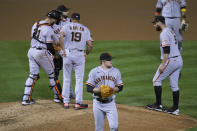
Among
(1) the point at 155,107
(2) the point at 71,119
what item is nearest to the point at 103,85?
(2) the point at 71,119

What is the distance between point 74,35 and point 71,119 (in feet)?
5.73

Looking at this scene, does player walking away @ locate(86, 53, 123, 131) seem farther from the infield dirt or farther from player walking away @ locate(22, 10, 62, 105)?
the infield dirt

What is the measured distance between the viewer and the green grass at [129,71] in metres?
8.93

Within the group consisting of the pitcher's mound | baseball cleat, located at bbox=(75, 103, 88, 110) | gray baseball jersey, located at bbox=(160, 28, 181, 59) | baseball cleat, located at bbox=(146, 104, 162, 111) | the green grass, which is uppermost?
gray baseball jersey, located at bbox=(160, 28, 181, 59)

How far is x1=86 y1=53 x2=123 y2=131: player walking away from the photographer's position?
5629mm

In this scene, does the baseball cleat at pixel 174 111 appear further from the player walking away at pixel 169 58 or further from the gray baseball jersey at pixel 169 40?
the gray baseball jersey at pixel 169 40

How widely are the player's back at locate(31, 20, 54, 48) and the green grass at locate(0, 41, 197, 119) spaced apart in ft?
5.31

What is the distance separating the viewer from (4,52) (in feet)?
43.8

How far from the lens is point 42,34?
775 centimetres

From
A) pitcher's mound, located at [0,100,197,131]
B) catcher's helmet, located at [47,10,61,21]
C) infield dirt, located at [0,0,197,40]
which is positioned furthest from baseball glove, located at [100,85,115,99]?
infield dirt, located at [0,0,197,40]

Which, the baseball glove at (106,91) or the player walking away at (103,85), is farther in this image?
the player walking away at (103,85)

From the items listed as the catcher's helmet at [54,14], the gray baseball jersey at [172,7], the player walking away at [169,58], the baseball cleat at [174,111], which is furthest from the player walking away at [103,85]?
the gray baseball jersey at [172,7]

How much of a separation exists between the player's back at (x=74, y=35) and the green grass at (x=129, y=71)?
1.78 meters

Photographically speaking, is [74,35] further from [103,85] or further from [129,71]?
[129,71]
